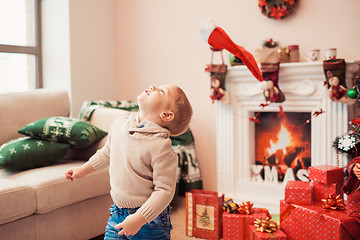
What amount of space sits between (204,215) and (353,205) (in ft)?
2.82

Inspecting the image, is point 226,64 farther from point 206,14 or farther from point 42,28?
point 42,28

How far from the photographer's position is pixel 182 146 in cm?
304

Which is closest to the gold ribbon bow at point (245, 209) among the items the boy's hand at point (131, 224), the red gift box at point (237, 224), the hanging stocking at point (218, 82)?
the red gift box at point (237, 224)

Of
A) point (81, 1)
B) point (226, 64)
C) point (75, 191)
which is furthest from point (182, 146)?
point (81, 1)

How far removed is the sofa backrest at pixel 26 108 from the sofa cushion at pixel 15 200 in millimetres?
661

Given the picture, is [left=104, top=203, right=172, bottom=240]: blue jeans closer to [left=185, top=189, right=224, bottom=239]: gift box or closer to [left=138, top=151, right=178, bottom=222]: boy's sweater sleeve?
[left=138, top=151, right=178, bottom=222]: boy's sweater sleeve

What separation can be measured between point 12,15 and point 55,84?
67cm

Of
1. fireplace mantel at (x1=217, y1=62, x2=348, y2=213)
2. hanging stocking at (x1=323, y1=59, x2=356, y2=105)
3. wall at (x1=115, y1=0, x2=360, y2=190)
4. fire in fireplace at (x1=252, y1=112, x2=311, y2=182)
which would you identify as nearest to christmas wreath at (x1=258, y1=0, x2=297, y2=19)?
wall at (x1=115, y1=0, x2=360, y2=190)

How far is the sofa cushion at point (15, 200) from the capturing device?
1.83 metres

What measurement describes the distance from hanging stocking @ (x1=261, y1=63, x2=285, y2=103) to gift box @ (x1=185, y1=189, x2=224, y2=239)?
2.55ft

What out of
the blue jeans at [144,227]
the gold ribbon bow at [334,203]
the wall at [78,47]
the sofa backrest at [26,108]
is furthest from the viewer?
the wall at [78,47]

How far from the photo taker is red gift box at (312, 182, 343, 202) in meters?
2.14

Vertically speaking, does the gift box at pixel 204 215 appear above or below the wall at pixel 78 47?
below

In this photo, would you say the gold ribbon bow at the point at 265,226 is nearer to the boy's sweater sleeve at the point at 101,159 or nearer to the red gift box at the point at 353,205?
the red gift box at the point at 353,205
